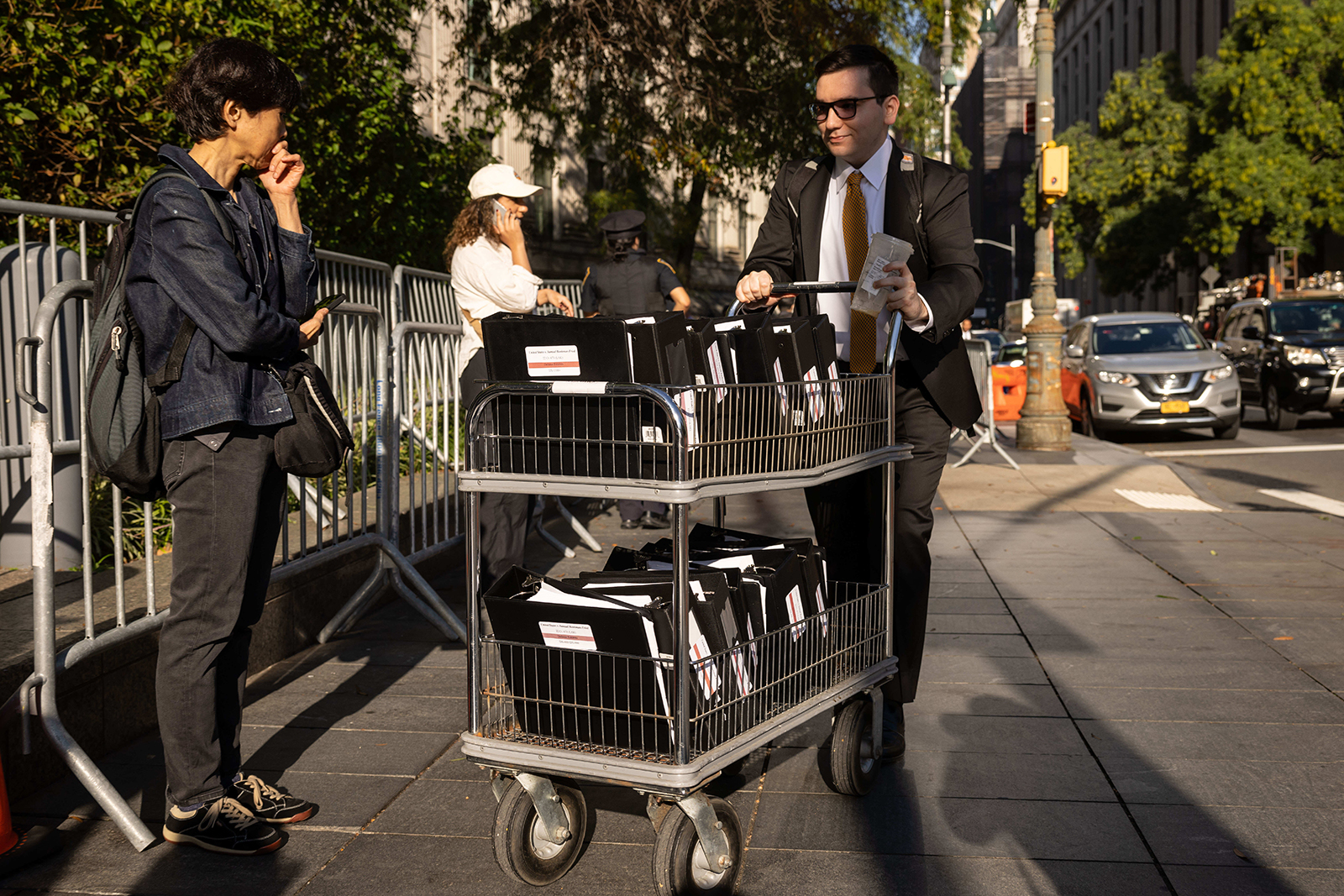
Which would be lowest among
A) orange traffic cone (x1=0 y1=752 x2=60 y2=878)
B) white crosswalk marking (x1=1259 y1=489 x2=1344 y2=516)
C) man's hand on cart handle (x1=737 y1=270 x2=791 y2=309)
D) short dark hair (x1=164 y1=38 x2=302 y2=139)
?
white crosswalk marking (x1=1259 y1=489 x2=1344 y2=516)

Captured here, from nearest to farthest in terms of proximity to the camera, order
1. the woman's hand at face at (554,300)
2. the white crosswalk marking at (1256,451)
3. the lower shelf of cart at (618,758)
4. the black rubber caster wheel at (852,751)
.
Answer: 1. the lower shelf of cart at (618,758)
2. the black rubber caster wheel at (852,751)
3. the woman's hand at face at (554,300)
4. the white crosswalk marking at (1256,451)

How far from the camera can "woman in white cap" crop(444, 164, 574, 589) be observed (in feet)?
18.6

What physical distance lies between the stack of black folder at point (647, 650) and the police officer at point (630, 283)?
5.18 metres

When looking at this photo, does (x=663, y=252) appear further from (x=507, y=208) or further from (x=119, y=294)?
(x=119, y=294)

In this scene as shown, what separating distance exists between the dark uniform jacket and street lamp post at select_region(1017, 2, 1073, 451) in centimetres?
648

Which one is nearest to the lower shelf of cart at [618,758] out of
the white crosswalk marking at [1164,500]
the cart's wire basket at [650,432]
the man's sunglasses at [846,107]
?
the cart's wire basket at [650,432]

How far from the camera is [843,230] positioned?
403cm

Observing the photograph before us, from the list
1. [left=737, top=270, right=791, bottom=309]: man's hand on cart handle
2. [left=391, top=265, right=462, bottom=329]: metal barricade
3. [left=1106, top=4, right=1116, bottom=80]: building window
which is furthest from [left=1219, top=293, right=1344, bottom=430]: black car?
[left=1106, top=4, right=1116, bottom=80]: building window

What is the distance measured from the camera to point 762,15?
1440 cm

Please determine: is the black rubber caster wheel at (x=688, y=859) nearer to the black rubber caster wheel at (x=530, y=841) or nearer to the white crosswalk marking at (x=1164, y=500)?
the black rubber caster wheel at (x=530, y=841)

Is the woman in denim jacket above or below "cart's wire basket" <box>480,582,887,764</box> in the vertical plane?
above

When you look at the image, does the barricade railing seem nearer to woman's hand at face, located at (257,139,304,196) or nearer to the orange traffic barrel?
woman's hand at face, located at (257,139,304,196)

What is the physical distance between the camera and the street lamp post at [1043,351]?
13.9 metres

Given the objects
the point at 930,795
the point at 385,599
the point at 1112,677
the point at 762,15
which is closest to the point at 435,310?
the point at 385,599
